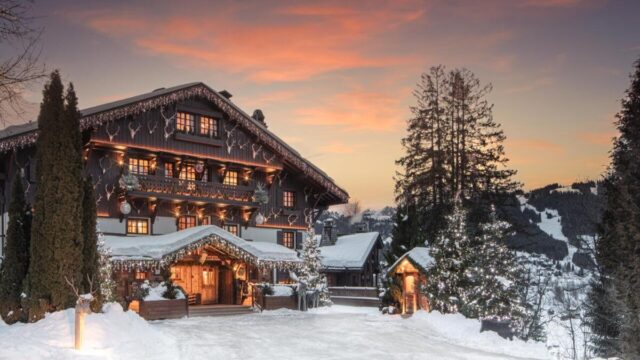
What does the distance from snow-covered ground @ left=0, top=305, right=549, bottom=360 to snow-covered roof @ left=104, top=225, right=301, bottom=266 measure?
342 centimetres

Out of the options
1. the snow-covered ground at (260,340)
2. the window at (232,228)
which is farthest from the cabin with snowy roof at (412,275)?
the window at (232,228)

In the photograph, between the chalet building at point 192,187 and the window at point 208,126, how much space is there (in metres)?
0.06

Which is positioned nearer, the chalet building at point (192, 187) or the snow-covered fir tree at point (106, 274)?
the snow-covered fir tree at point (106, 274)

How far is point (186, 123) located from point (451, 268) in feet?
53.0

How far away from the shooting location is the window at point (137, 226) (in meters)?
30.0

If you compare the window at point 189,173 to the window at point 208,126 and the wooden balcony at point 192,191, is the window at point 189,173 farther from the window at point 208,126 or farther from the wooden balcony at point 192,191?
the window at point 208,126

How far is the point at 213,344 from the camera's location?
18.0 m

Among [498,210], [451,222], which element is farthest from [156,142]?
[498,210]

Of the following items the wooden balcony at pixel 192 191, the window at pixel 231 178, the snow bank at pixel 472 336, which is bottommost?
the snow bank at pixel 472 336

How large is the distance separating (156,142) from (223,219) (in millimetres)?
5425

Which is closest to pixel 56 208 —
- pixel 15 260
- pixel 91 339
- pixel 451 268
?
pixel 15 260

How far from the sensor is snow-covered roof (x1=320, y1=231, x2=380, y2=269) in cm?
4441

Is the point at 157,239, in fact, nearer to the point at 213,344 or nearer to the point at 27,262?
the point at 27,262

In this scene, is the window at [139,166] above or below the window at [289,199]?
above
